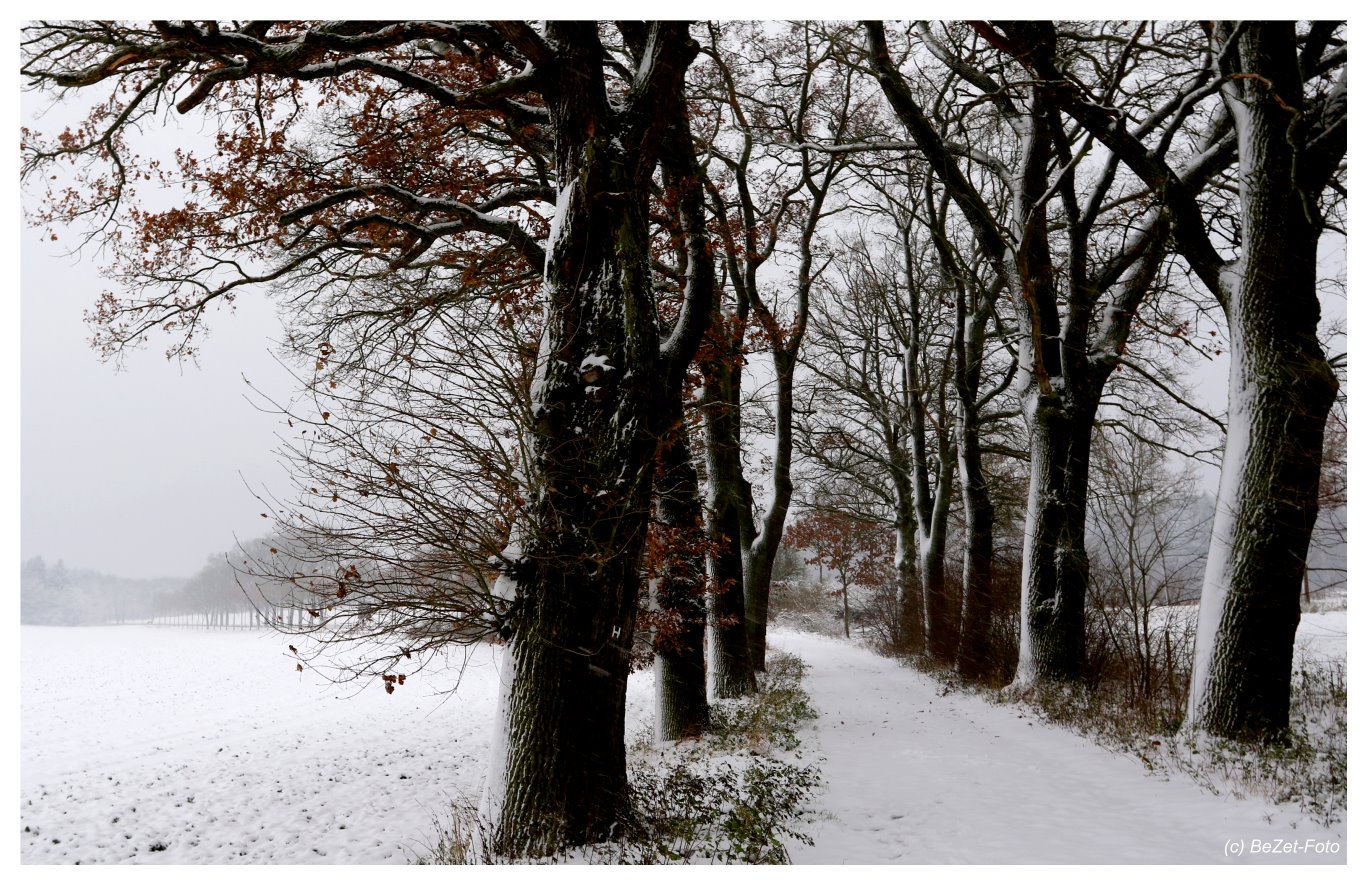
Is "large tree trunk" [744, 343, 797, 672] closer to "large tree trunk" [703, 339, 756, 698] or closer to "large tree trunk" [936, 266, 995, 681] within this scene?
"large tree trunk" [703, 339, 756, 698]

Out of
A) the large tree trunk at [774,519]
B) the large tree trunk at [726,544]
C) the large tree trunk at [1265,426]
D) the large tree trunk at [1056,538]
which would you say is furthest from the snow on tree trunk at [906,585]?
the large tree trunk at [1265,426]

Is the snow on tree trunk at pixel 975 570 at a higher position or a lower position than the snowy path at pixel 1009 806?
higher

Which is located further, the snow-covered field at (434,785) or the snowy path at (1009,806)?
the snow-covered field at (434,785)

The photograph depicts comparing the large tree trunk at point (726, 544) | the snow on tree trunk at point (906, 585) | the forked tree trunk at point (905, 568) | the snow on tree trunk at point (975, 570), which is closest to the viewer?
the large tree trunk at point (726, 544)

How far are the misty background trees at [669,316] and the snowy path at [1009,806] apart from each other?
51.0 inches

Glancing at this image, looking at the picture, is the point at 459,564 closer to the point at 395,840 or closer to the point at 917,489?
the point at 395,840

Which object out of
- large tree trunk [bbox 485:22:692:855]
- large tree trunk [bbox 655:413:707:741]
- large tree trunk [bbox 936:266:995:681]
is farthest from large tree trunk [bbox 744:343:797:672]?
large tree trunk [bbox 485:22:692:855]

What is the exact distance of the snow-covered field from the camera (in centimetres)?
502

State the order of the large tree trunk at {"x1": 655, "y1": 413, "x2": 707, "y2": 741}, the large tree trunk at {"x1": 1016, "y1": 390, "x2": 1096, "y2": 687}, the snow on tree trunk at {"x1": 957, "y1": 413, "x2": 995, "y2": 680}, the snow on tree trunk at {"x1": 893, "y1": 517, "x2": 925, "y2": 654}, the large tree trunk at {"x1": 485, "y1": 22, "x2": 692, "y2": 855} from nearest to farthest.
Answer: the large tree trunk at {"x1": 485, "y1": 22, "x2": 692, "y2": 855}
the large tree trunk at {"x1": 655, "y1": 413, "x2": 707, "y2": 741}
the large tree trunk at {"x1": 1016, "y1": 390, "x2": 1096, "y2": 687}
the snow on tree trunk at {"x1": 957, "y1": 413, "x2": 995, "y2": 680}
the snow on tree trunk at {"x1": 893, "y1": 517, "x2": 925, "y2": 654}

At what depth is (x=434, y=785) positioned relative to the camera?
8680 millimetres

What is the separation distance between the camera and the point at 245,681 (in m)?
19.6

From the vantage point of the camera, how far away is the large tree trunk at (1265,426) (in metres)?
6.27

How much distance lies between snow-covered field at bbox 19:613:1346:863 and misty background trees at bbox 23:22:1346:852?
52.9 inches

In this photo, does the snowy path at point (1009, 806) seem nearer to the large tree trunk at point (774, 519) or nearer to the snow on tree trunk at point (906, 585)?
the large tree trunk at point (774, 519)
